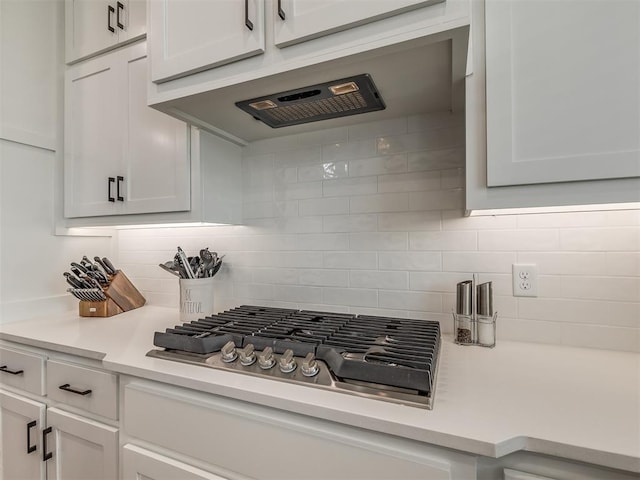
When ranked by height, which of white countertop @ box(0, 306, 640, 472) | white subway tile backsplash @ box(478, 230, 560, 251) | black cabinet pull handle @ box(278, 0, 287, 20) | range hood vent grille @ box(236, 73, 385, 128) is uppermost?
black cabinet pull handle @ box(278, 0, 287, 20)

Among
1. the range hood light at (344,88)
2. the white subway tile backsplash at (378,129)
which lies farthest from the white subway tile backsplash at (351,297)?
the range hood light at (344,88)

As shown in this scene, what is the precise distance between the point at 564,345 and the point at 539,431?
64 centimetres

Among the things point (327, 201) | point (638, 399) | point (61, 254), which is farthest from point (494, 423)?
point (61, 254)

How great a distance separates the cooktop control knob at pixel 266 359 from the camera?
0.85 meters

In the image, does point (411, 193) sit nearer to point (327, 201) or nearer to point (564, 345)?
point (327, 201)

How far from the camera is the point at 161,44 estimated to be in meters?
1.14

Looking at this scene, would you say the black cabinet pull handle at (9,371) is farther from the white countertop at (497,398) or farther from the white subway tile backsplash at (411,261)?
the white subway tile backsplash at (411,261)

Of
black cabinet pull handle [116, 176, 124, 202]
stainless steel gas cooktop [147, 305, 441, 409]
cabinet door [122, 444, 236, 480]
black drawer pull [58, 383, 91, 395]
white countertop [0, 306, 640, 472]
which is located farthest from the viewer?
black cabinet pull handle [116, 176, 124, 202]

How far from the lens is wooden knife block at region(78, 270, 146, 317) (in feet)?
5.24

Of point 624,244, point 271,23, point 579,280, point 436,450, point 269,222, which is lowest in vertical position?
point 436,450

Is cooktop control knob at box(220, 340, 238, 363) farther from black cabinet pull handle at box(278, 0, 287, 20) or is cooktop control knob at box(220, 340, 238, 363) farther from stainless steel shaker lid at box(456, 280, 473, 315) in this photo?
black cabinet pull handle at box(278, 0, 287, 20)

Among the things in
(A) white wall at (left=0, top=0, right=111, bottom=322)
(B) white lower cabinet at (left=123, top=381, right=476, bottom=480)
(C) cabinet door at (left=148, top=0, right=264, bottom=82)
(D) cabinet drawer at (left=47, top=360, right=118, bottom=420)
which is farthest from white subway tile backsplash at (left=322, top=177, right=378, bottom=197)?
(A) white wall at (left=0, top=0, right=111, bottom=322)

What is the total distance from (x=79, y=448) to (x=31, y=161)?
131cm

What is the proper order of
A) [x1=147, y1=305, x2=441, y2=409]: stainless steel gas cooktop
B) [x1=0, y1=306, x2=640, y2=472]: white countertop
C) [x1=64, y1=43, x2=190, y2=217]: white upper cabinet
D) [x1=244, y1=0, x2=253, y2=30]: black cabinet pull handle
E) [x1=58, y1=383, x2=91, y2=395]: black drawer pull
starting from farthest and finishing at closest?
1. [x1=64, y1=43, x2=190, y2=217]: white upper cabinet
2. [x1=58, y1=383, x2=91, y2=395]: black drawer pull
3. [x1=244, y1=0, x2=253, y2=30]: black cabinet pull handle
4. [x1=147, y1=305, x2=441, y2=409]: stainless steel gas cooktop
5. [x1=0, y1=306, x2=640, y2=472]: white countertop
